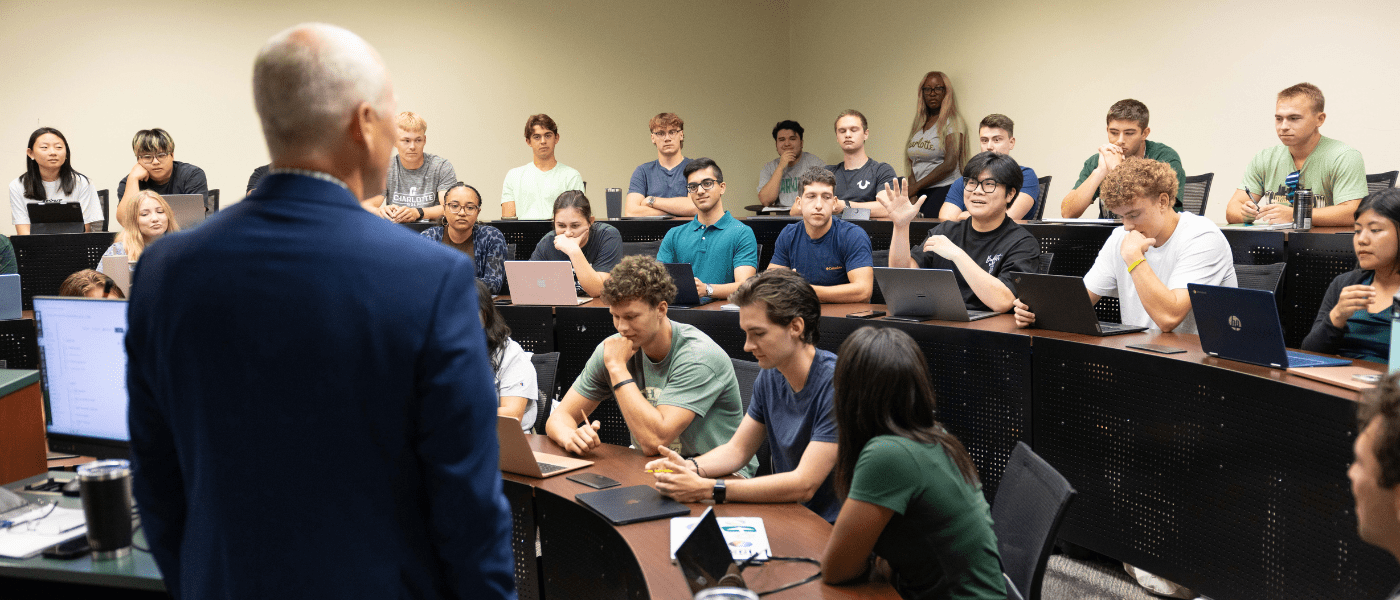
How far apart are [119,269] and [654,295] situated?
10.0 ft

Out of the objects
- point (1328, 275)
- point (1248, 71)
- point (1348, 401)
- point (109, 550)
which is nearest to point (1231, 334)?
point (1348, 401)

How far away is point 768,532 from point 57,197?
5745 millimetres

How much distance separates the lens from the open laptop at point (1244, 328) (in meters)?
2.46

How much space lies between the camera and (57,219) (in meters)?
5.16

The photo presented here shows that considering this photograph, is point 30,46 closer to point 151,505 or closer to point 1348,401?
point 151,505

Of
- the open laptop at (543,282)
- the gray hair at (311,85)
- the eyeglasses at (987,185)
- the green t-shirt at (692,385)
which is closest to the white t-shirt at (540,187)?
the open laptop at (543,282)

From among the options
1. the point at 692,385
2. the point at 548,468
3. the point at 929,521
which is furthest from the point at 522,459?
the point at 929,521

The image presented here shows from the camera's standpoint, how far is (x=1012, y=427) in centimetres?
322

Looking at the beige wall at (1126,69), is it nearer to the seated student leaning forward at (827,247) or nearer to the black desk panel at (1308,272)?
the black desk panel at (1308,272)

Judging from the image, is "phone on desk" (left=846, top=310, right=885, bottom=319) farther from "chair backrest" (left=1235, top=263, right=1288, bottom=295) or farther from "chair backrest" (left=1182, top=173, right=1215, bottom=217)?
"chair backrest" (left=1182, top=173, right=1215, bottom=217)

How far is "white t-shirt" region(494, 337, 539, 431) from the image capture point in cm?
299

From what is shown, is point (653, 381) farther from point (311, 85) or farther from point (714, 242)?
point (714, 242)

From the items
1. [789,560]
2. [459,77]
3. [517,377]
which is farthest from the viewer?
[459,77]

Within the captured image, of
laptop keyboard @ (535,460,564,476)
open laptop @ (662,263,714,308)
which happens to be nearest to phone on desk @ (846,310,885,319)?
open laptop @ (662,263,714,308)
